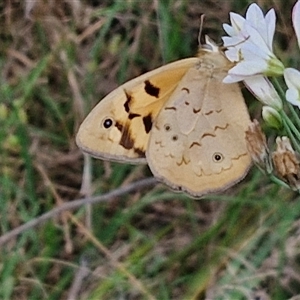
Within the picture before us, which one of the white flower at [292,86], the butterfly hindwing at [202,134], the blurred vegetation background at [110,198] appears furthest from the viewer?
the blurred vegetation background at [110,198]

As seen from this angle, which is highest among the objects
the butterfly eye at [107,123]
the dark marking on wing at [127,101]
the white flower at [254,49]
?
the white flower at [254,49]

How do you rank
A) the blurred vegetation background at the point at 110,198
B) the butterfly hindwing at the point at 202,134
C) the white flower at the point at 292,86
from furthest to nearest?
the blurred vegetation background at the point at 110,198, the butterfly hindwing at the point at 202,134, the white flower at the point at 292,86

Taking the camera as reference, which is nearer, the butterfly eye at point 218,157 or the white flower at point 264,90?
the white flower at point 264,90

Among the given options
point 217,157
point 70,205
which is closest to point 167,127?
point 217,157

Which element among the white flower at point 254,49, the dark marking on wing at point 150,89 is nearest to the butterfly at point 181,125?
the dark marking on wing at point 150,89

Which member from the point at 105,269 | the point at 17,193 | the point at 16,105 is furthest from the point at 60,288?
the point at 16,105

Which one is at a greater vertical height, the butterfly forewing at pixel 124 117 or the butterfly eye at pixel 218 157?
the butterfly forewing at pixel 124 117

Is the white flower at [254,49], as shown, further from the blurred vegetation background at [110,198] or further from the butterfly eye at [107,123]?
the blurred vegetation background at [110,198]

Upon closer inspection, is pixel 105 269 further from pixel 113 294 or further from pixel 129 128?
pixel 129 128
